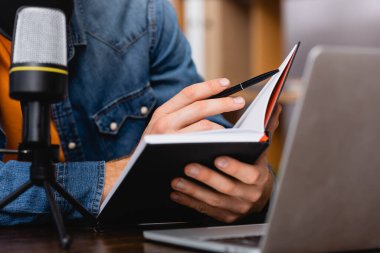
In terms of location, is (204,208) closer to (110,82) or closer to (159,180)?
(159,180)

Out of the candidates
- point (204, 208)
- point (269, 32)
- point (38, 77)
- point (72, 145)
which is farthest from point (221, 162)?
point (269, 32)

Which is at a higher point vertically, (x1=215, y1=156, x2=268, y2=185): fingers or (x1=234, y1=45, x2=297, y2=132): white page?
(x1=234, y1=45, x2=297, y2=132): white page

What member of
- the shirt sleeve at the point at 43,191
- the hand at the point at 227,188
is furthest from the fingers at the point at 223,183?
the shirt sleeve at the point at 43,191

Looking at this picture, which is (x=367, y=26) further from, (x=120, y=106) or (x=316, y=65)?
(x=316, y=65)

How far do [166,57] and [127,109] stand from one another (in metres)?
0.16

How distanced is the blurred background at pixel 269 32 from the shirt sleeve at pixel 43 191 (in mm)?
1773

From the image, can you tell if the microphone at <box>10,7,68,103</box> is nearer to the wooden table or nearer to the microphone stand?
the microphone stand

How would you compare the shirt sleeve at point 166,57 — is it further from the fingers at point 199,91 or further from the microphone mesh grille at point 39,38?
the microphone mesh grille at point 39,38

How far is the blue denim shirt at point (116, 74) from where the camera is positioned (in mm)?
1249

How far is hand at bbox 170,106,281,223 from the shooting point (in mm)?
739

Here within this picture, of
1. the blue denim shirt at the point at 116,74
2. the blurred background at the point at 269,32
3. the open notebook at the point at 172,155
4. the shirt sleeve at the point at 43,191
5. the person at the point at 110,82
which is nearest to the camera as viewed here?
the open notebook at the point at 172,155

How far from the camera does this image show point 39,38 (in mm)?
668

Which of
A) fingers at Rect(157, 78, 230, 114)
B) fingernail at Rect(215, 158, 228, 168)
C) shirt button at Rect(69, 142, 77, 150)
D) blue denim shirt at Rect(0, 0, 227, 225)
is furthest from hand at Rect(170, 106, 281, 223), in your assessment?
shirt button at Rect(69, 142, 77, 150)

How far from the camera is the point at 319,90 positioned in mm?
495
